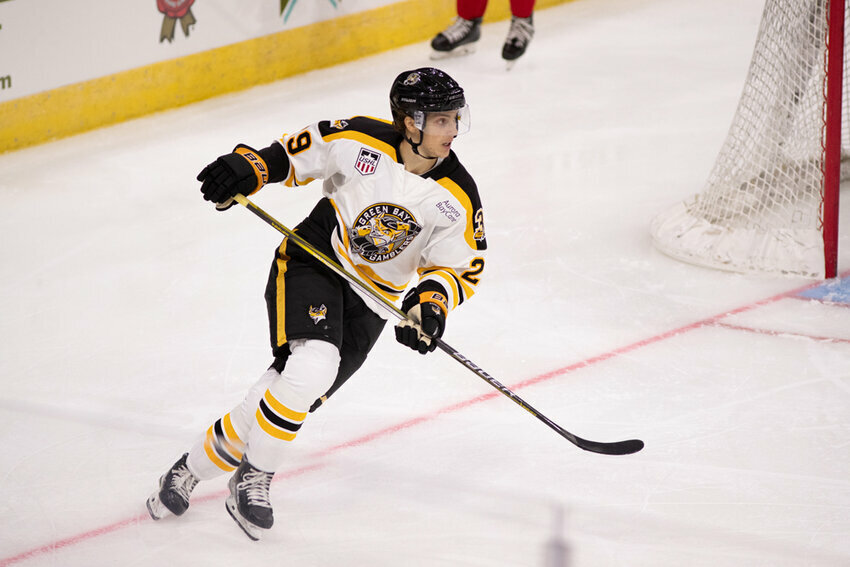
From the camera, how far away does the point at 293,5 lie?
5.98 m

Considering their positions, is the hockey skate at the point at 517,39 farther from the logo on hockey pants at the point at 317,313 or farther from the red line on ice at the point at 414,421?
the logo on hockey pants at the point at 317,313

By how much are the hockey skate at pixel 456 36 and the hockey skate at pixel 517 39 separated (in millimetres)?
281

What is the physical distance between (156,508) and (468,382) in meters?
1.04

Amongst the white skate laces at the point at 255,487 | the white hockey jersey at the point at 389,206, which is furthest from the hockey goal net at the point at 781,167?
the white skate laces at the point at 255,487

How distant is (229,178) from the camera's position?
2301 mm

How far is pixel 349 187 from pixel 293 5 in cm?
389

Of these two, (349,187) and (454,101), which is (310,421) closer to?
(349,187)

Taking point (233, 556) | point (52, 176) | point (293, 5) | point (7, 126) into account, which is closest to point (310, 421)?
point (233, 556)

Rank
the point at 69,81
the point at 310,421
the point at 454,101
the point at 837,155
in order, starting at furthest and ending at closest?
the point at 69,81
the point at 837,155
the point at 310,421
the point at 454,101

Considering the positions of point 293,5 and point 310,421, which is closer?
point 310,421

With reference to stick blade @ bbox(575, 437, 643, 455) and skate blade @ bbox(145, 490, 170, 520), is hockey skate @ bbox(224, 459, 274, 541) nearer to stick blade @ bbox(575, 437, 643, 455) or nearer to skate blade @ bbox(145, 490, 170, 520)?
skate blade @ bbox(145, 490, 170, 520)

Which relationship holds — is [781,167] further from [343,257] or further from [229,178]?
[229,178]

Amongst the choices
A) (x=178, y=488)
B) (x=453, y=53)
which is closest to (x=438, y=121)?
(x=178, y=488)

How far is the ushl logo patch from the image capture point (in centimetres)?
235
